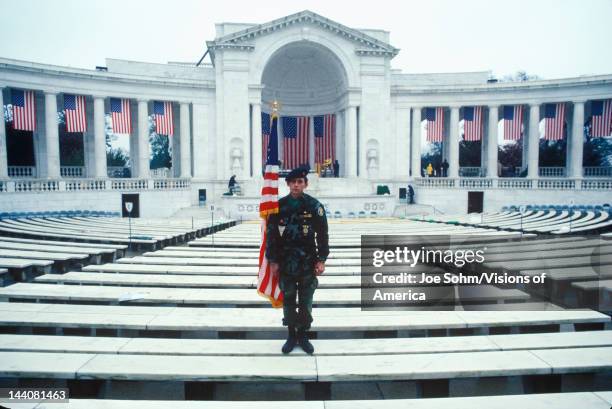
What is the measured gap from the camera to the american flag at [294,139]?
46500 mm

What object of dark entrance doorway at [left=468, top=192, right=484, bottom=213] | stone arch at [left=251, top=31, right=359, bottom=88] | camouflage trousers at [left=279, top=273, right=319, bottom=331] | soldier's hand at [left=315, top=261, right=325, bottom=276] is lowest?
dark entrance doorway at [left=468, top=192, right=484, bottom=213]

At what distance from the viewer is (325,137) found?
46.7m

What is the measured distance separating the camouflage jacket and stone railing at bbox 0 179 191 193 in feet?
101

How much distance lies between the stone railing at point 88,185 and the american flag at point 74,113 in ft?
15.6

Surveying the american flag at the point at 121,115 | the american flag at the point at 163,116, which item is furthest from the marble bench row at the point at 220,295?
the american flag at the point at 163,116

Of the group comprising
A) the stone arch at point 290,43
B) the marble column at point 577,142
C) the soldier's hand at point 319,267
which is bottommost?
the soldier's hand at point 319,267

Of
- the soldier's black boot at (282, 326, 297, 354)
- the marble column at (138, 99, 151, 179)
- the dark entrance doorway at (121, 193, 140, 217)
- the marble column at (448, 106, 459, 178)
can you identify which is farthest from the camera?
the marble column at (448, 106, 459, 178)

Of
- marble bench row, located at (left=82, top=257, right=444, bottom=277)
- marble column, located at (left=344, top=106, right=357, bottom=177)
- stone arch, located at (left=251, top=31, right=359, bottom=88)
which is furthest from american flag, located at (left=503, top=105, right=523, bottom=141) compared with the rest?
marble bench row, located at (left=82, top=257, right=444, bottom=277)

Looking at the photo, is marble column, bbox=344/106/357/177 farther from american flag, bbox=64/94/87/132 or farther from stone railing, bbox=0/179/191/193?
american flag, bbox=64/94/87/132

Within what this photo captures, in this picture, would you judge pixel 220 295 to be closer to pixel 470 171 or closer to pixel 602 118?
pixel 602 118

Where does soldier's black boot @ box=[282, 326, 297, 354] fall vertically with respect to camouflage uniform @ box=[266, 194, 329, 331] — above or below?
below

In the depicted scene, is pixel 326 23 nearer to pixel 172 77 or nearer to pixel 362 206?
pixel 172 77

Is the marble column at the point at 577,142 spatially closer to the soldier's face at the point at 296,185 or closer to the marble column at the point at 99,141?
the soldier's face at the point at 296,185

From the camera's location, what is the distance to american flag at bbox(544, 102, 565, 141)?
126 feet
